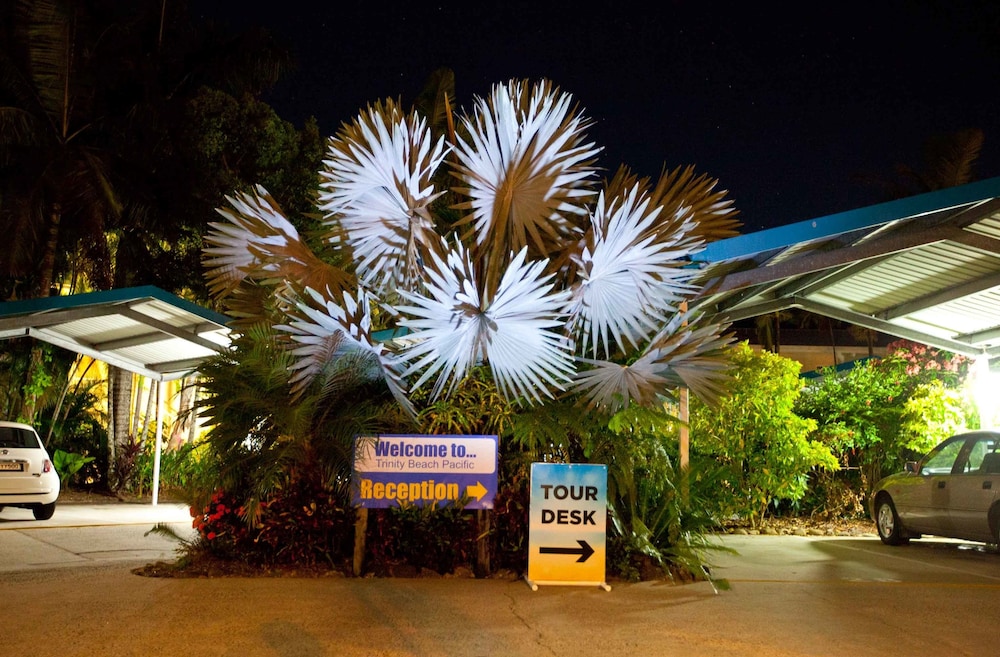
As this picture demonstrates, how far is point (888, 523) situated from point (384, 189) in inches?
337

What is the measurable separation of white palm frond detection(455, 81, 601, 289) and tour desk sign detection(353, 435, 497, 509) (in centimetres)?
160

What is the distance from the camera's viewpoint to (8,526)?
13.1 meters

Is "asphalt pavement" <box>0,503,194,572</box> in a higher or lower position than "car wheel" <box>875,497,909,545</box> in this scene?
lower

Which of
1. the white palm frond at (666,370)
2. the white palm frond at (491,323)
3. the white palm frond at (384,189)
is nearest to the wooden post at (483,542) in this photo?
the white palm frond at (491,323)

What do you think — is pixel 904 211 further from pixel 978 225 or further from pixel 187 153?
pixel 187 153

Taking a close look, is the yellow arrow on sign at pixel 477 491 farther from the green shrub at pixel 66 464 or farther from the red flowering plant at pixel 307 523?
the green shrub at pixel 66 464

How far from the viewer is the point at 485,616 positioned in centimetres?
731

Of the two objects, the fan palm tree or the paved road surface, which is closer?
the paved road surface

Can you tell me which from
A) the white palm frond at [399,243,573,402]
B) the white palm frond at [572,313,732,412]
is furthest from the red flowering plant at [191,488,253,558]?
the white palm frond at [572,313,732,412]

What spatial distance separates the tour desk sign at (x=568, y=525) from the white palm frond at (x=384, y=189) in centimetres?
240

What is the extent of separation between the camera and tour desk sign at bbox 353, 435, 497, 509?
896 centimetres

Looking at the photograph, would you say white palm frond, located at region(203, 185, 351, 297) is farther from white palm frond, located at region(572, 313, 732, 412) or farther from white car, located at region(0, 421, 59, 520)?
white car, located at region(0, 421, 59, 520)

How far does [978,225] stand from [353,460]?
22.0 ft

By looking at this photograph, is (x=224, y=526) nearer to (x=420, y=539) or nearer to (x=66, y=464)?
(x=420, y=539)
